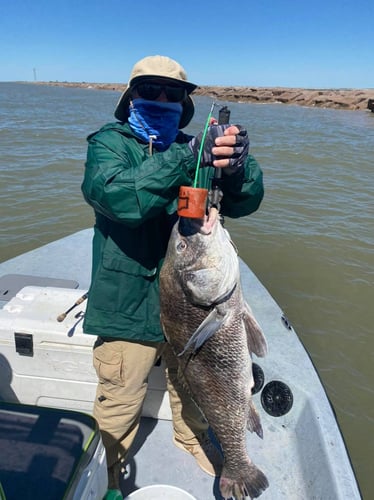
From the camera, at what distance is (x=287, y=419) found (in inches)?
124

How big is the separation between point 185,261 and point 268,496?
6.38ft

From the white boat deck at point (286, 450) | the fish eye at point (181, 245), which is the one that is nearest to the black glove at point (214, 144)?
the fish eye at point (181, 245)

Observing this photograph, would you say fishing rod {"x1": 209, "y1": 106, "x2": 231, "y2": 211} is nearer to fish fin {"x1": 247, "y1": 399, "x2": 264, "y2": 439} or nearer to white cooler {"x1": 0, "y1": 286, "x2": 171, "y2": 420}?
fish fin {"x1": 247, "y1": 399, "x2": 264, "y2": 439}

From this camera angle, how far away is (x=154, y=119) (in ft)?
7.72

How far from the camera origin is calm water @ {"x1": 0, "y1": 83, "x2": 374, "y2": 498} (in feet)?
17.8

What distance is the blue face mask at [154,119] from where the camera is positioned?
2.33m

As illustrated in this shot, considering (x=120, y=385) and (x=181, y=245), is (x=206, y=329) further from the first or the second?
(x=120, y=385)

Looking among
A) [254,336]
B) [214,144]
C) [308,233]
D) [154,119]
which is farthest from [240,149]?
[308,233]

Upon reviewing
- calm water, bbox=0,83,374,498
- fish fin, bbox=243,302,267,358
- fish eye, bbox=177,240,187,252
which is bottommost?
calm water, bbox=0,83,374,498

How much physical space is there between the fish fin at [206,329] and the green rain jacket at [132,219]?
0.35 meters

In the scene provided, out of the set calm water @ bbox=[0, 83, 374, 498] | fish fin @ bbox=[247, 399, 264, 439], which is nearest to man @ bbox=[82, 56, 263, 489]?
fish fin @ bbox=[247, 399, 264, 439]

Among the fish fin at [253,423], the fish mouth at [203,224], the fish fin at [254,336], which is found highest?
the fish mouth at [203,224]

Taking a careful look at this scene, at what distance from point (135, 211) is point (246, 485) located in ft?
5.81

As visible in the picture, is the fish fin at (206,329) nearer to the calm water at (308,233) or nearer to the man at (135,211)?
the man at (135,211)
